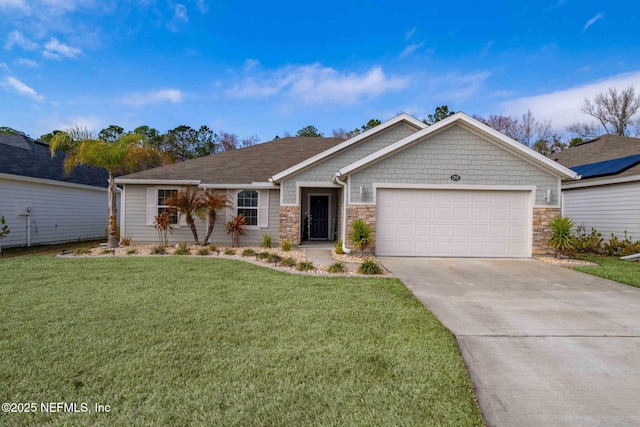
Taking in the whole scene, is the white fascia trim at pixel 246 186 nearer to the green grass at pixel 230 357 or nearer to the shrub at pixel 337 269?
the shrub at pixel 337 269

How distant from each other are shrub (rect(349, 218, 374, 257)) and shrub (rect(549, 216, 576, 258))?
560 centimetres

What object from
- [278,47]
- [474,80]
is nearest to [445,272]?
[278,47]

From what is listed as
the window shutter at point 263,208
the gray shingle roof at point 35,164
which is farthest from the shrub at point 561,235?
the gray shingle roof at point 35,164

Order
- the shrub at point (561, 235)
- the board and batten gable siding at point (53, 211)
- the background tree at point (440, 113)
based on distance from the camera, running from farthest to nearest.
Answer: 1. the background tree at point (440, 113)
2. the board and batten gable siding at point (53, 211)
3. the shrub at point (561, 235)

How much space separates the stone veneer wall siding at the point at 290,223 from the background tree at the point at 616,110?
2941 centimetres

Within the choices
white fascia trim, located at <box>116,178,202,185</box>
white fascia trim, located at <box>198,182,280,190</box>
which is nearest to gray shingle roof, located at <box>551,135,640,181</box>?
white fascia trim, located at <box>198,182,280,190</box>

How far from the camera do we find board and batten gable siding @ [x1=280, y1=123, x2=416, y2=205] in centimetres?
1213

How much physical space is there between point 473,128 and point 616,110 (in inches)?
1053

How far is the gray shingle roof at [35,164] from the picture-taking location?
509 inches

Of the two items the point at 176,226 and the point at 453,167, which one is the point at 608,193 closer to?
the point at 453,167

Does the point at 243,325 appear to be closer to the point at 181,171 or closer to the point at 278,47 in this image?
the point at 181,171

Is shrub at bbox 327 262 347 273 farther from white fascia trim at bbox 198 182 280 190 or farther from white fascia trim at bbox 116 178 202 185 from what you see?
white fascia trim at bbox 116 178 202 185

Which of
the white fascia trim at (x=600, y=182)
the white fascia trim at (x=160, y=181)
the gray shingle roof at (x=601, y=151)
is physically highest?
the gray shingle roof at (x=601, y=151)

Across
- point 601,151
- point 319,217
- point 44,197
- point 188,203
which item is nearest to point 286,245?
point 319,217
